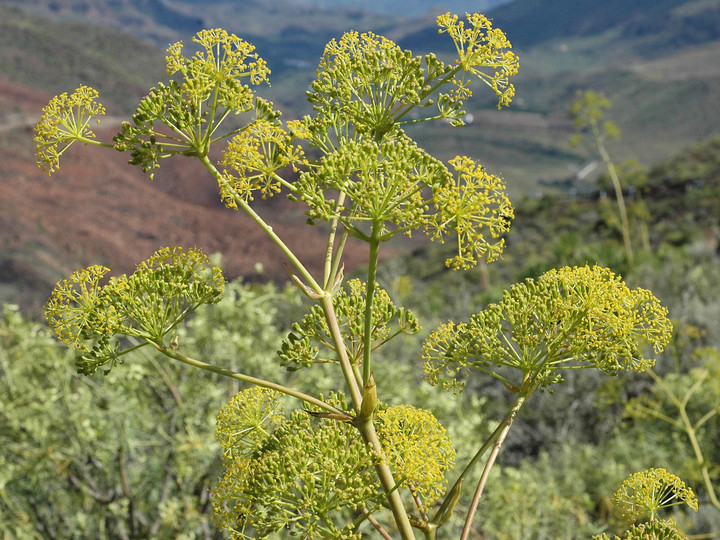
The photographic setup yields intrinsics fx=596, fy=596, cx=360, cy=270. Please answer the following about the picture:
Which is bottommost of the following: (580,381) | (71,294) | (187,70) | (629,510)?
(629,510)

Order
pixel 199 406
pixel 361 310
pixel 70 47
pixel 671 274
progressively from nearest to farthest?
pixel 361 310 → pixel 199 406 → pixel 671 274 → pixel 70 47

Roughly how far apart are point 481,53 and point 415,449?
1.17m

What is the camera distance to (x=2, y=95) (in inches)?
2243

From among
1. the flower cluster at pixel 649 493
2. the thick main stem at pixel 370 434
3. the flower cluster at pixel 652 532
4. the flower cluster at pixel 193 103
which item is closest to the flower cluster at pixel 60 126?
the flower cluster at pixel 193 103

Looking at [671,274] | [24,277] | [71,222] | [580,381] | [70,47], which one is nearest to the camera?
[580,381]

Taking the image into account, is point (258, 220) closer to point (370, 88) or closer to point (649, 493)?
point (370, 88)

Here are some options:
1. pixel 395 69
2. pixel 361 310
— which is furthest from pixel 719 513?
pixel 395 69

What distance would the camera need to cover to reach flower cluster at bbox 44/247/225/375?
165 cm

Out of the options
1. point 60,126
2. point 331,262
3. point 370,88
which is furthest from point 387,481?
point 60,126

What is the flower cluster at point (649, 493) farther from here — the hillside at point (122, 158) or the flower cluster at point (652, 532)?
the hillside at point (122, 158)

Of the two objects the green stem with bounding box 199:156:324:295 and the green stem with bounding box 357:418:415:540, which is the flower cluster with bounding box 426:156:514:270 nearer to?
the green stem with bounding box 199:156:324:295

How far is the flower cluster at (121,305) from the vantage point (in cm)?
165

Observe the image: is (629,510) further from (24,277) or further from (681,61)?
(681,61)

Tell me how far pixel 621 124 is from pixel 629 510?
373 ft
